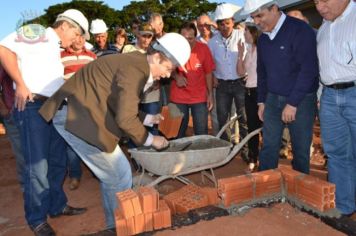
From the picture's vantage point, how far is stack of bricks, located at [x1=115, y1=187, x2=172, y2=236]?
2652mm

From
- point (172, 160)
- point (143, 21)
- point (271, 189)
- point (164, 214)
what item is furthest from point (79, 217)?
point (143, 21)

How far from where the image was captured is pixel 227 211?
3.02m

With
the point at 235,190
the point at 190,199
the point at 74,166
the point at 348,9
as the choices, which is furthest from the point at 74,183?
the point at 348,9

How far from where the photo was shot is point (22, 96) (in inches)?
121

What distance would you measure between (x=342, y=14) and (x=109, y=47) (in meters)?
A: 3.38

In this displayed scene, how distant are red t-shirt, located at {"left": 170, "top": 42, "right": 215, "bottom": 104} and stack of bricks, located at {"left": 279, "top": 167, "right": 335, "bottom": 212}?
2115 millimetres

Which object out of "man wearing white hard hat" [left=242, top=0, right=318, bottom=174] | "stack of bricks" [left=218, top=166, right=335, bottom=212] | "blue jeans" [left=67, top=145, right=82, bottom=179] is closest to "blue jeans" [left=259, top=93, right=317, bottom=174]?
"man wearing white hard hat" [left=242, top=0, right=318, bottom=174]

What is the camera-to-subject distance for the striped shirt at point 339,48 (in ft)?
9.36

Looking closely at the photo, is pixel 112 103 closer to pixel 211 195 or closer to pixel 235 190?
pixel 235 190

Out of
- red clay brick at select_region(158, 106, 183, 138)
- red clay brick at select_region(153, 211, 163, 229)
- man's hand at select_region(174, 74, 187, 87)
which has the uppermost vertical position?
man's hand at select_region(174, 74, 187, 87)

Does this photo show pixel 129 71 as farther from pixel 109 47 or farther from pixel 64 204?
pixel 109 47

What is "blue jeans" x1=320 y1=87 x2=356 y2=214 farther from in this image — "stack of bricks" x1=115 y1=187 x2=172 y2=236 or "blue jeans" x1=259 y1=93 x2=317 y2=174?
"stack of bricks" x1=115 y1=187 x2=172 y2=236

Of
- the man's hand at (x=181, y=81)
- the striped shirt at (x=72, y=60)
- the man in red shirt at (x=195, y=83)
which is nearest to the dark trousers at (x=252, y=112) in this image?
the man in red shirt at (x=195, y=83)

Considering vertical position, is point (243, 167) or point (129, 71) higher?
point (129, 71)
